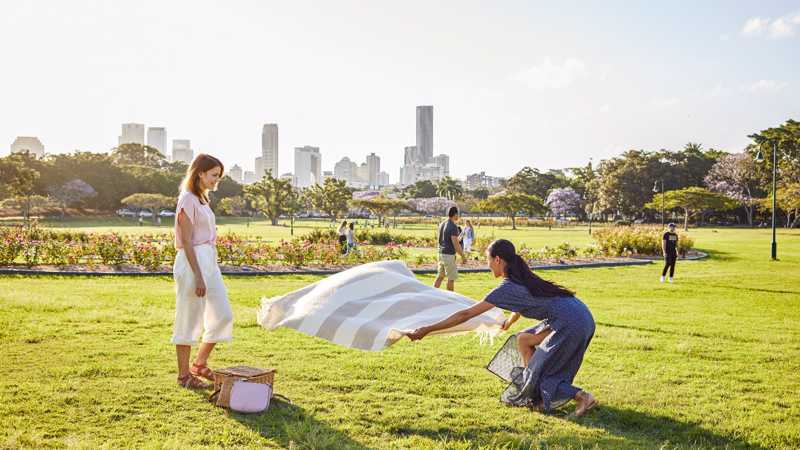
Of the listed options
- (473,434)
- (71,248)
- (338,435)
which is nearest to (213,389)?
(338,435)

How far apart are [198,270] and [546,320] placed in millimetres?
3263

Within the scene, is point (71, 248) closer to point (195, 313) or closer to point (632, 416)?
point (195, 313)

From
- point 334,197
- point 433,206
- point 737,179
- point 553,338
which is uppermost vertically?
point 737,179

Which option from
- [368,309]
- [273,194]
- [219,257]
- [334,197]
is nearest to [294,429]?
[368,309]

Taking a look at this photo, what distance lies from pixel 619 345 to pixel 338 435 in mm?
5350

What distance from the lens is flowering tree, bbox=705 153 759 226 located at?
8244cm

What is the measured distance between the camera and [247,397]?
6043 mm

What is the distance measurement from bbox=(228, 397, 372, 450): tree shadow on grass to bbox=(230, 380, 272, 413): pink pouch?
0.20 ft

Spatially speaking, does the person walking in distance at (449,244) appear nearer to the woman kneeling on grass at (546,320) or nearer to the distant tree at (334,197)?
the woman kneeling on grass at (546,320)

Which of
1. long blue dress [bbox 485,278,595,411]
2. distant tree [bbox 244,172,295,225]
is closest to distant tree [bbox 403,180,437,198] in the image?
distant tree [bbox 244,172,295,225]

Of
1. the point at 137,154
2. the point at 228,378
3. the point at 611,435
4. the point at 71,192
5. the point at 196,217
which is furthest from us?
the point at 137,154

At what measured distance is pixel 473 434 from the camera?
5613mm

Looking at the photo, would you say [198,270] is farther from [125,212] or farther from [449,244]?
[125,212]

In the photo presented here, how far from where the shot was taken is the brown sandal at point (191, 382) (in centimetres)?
671
